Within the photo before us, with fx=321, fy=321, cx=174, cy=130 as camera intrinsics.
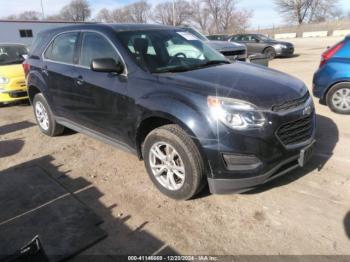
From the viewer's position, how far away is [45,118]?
5719 millimetres

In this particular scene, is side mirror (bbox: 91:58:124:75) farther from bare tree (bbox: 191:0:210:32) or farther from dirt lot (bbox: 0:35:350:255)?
bare tree (bbox: 191:0:210:32)

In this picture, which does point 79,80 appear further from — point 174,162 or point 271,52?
point 271,52

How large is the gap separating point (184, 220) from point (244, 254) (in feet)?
2.32

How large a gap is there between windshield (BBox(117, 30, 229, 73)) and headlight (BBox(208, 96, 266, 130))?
90cm

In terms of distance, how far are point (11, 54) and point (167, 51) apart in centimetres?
685

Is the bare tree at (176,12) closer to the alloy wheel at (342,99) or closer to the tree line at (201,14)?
the tree line at (201,14)

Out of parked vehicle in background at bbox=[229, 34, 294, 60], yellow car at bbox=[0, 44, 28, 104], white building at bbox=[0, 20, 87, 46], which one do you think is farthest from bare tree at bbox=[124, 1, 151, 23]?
yellow car at bbox=[0, 44, 28, 104]

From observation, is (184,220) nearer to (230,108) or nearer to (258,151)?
(258,151)

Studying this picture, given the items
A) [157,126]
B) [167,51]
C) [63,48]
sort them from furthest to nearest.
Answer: [63,48]
[167,51]
[157,126]

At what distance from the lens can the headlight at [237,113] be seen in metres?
3.01

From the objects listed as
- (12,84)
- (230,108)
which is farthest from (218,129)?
(12,84)

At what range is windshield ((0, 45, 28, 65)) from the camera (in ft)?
29.0

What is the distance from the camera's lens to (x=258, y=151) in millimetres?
3031

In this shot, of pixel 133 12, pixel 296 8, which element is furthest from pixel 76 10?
pixel 296 8
